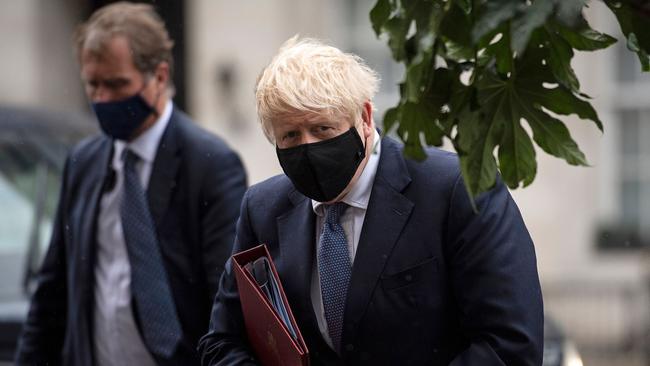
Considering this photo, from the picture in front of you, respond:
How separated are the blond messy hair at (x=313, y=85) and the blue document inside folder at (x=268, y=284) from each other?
31 centimetres

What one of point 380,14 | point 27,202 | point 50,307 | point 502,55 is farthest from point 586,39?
point 27,202

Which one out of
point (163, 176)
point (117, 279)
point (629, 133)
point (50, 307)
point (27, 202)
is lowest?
point (629, 133)

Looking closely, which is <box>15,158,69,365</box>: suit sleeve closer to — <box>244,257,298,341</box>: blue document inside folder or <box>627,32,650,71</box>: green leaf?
<box>244,257,298,341</box>: blue document inside folder

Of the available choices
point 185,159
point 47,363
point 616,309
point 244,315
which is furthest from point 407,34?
point 616,309

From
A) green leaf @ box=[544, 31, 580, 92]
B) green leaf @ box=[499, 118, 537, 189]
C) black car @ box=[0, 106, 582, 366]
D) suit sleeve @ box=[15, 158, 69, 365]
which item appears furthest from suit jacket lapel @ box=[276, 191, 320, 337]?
black car @ box=[0, 106, 582, 366]

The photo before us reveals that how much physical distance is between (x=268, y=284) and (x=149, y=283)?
953mm

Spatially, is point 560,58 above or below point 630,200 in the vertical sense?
above

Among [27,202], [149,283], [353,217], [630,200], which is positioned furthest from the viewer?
[630,200]

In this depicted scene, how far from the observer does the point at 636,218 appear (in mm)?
13016

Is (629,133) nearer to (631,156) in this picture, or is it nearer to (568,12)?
(631,156)

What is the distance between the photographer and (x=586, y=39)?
7.89 ft

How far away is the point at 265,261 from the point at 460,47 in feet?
3.34

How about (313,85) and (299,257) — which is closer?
(313,85)

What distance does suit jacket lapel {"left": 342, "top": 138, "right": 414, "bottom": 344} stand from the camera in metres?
3.10
